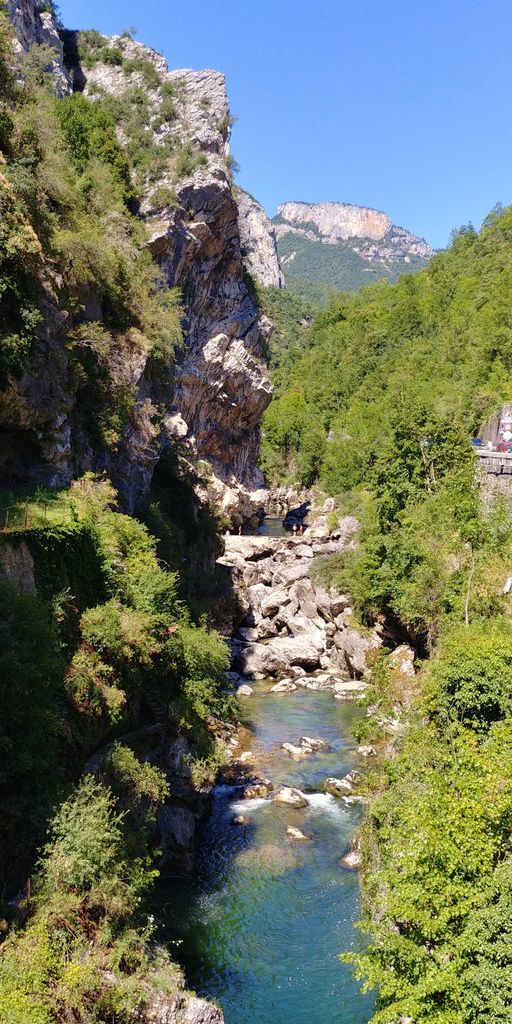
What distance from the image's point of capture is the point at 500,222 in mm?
78125

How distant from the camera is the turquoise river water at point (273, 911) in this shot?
43.5ft

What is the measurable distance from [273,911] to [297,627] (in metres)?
22.2

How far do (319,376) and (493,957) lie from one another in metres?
86.7

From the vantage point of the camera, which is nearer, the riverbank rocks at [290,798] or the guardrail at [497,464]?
the riverbank rocks at [290,798]

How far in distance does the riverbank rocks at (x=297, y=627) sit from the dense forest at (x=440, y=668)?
1.61 metres

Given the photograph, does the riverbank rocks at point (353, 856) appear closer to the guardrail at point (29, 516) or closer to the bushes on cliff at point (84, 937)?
the bushes on cliff at point (84, 937)

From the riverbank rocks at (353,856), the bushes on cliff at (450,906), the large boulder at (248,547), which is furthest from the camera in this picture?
the large boulder at (248,547)

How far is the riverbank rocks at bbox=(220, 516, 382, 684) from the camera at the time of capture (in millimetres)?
32094

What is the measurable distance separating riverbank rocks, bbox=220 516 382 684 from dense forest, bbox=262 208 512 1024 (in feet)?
5.29

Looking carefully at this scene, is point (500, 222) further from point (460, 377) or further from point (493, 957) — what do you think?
point (493, 957)

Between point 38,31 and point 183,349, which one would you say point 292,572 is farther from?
point 38,31

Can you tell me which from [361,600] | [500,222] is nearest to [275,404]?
[500,222]

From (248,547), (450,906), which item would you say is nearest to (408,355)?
(248,547)

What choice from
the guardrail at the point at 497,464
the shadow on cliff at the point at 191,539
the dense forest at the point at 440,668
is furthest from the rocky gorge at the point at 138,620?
the guardrail at the point at 497,464
